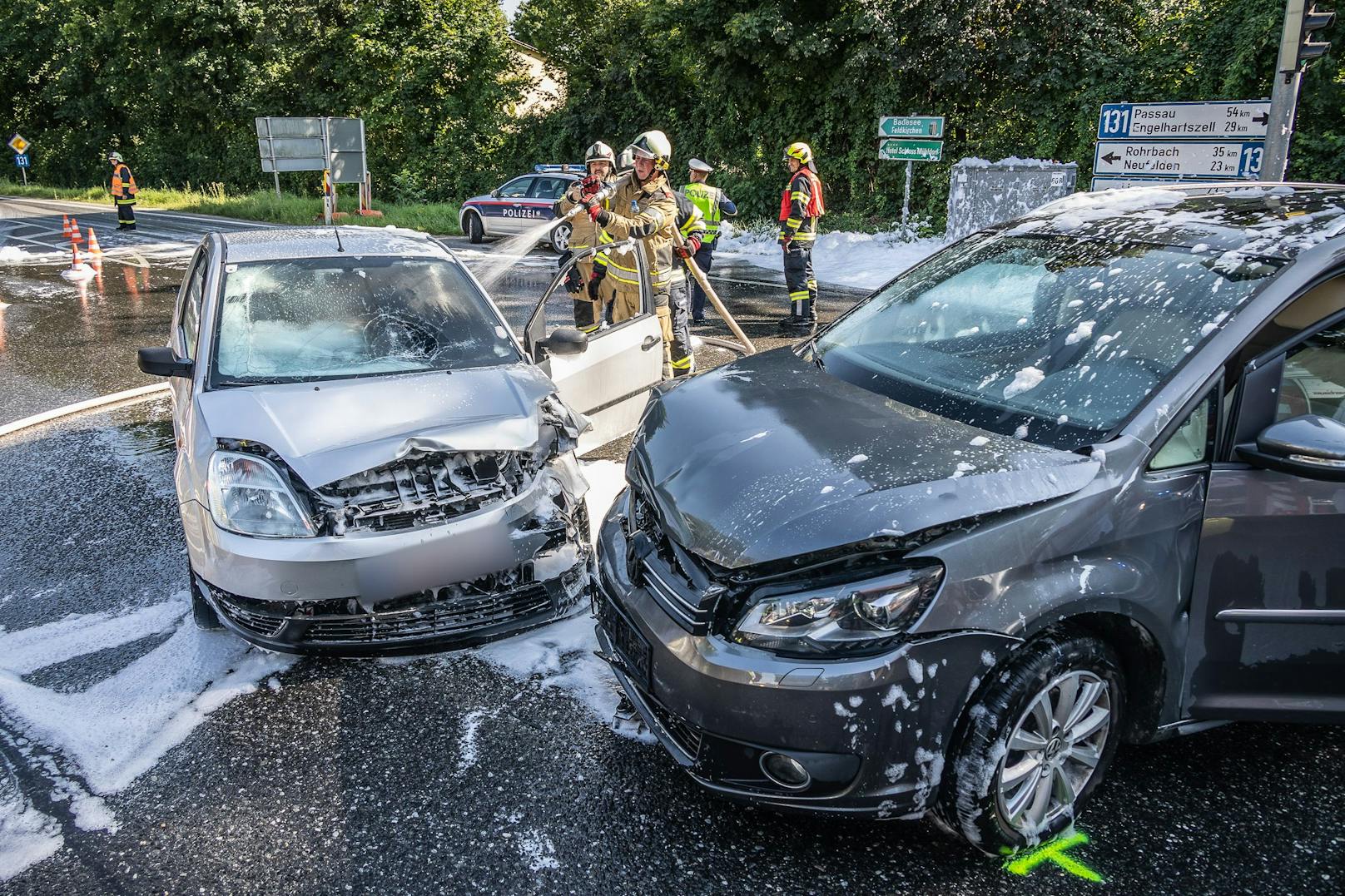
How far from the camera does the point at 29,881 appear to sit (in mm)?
2613

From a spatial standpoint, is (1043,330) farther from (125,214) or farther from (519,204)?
(125,214)

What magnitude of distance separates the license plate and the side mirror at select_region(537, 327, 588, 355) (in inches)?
72.5

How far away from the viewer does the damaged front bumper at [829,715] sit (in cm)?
233

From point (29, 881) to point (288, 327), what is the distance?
252 cm

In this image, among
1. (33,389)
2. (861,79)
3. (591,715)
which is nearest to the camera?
(591,715)

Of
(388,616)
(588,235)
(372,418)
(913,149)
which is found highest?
(913,149)

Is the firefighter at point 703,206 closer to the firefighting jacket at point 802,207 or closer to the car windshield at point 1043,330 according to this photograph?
the firefighting jacket at point 802,207

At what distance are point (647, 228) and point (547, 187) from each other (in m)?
13.2

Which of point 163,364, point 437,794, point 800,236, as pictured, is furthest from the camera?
point 800,236

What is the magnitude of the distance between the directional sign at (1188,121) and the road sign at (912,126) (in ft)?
13.2

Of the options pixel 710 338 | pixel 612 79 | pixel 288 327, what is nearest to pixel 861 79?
pixel 612 79

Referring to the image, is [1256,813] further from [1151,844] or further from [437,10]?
[437,10]

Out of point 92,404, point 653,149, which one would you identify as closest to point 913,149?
point 653,149

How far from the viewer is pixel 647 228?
7008 mm
